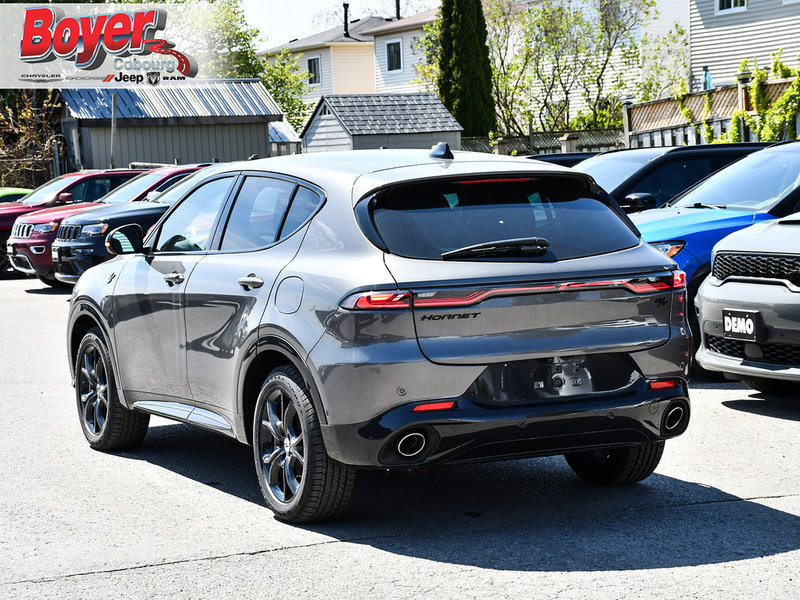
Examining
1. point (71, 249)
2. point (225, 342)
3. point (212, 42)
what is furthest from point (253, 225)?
point (212, 42)

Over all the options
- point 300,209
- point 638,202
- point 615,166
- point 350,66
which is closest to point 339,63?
point 350,66

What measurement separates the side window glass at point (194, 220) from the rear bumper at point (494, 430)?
5.86 feet

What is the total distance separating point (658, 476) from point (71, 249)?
11.4 metres

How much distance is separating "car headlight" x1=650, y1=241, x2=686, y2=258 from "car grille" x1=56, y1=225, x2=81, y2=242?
368 inches

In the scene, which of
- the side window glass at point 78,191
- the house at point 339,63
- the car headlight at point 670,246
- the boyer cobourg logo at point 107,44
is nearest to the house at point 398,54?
the house at point 339,63

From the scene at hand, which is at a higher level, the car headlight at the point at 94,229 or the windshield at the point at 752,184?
the windshield at the point at 752,184

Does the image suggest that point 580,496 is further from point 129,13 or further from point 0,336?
point 129,13

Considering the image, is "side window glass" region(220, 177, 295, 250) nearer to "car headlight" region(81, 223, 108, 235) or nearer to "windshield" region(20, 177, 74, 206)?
"car headlight" region(81, 223, 108, 235)

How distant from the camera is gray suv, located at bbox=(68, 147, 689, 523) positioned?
16.8 feet

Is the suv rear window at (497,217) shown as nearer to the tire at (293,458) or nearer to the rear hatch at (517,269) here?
the rear hatch at (517,269)

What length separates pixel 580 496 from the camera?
6145 mm

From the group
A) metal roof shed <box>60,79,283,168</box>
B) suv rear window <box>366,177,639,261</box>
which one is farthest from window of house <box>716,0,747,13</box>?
suv rear window <box>366,177,639,261</box>

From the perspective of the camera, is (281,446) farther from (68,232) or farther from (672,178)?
(68,232)

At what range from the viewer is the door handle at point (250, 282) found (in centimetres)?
579
